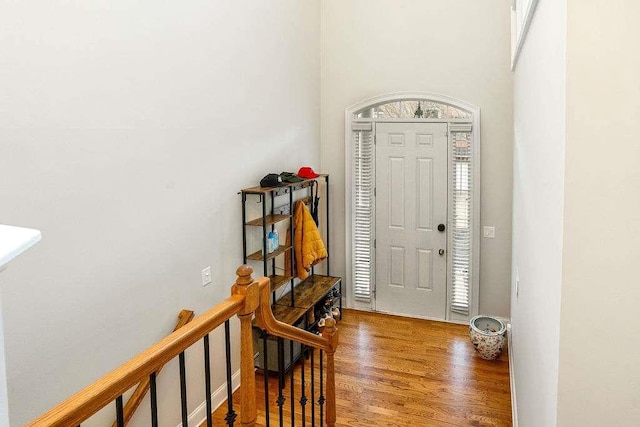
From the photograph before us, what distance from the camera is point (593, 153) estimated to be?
1.23 m

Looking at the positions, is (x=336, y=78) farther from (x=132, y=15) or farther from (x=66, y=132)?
(x=66, y=132)

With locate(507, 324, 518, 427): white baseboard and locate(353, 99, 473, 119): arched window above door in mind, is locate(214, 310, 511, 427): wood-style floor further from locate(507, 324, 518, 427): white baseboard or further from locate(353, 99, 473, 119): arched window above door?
locate(353, 99, 473, 119): arched window above door

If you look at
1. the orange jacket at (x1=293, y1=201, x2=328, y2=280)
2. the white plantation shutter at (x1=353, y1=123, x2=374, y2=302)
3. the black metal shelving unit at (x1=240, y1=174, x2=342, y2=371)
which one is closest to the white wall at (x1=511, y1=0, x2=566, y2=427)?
the black metal shelving unit at (x1=240, y1=174, x2=342, y2=371)

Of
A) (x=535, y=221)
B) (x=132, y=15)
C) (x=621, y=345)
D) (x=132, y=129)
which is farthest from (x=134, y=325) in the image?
(x=621, y=345)

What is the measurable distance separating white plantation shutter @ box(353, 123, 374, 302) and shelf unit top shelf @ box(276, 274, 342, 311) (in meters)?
0.45

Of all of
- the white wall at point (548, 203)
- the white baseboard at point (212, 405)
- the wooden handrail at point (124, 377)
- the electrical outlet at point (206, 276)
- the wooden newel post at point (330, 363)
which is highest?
the white wall at point (548, 203)

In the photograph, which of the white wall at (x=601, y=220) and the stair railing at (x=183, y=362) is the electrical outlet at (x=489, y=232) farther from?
the white wall at (x=601, y=220)

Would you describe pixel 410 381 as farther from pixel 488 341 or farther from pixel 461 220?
pixel 461 220

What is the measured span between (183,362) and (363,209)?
4.38 meters

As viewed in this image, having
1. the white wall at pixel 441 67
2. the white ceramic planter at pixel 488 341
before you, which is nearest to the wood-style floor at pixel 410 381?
the white ceramic planter at pixel 488 341

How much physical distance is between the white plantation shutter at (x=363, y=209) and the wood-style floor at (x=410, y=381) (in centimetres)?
56

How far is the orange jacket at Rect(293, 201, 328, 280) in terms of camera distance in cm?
506

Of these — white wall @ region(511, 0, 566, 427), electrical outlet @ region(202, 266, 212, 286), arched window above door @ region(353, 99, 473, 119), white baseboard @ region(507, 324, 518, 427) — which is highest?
arched window above door @ region(353, 99, 473, 119)

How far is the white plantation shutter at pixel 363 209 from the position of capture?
5.86 meters
